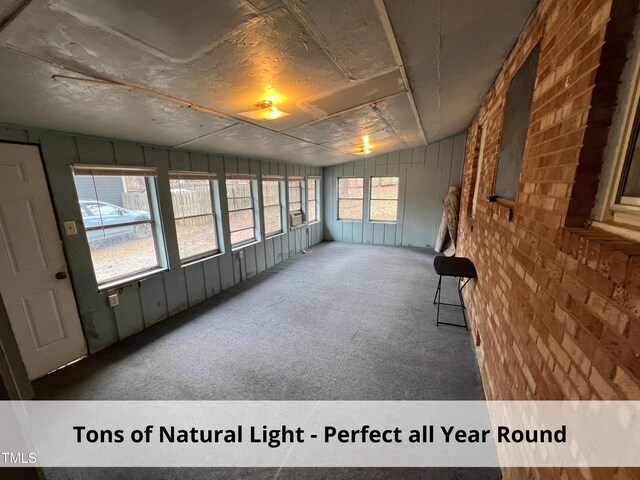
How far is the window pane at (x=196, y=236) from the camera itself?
3350 millimetres

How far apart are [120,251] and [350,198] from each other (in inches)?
206

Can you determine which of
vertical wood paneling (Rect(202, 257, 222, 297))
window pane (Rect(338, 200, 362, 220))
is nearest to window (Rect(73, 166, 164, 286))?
vertical wood paneling (Rect(202, 257, 222, 297))

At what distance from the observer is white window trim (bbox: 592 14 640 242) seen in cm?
74

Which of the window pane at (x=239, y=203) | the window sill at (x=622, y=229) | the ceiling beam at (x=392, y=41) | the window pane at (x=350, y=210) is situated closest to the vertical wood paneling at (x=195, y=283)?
the window pane at (x=239, y=203)

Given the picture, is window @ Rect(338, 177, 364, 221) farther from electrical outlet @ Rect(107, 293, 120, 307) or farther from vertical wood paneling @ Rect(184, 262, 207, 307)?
electrical outlet @ Rect(107, 293, 120, 307)

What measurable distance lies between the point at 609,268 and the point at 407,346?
84.1 inches

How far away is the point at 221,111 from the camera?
212 centimetres

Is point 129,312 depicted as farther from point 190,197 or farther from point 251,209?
point 251,209

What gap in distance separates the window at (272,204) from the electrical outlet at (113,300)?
263 centimetres

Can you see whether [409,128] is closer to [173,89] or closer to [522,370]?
[173,89]

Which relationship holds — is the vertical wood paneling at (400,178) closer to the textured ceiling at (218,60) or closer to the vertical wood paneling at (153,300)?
the textured ceiling at (218,60)

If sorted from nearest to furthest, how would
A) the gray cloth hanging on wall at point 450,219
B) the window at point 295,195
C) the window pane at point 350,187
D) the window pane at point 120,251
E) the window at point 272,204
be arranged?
the window pane at point 120,251
the window at point 272,204
the gray cloth hanging on wall at point 450,219
the window at point 295,195
the window pane at point 350,187

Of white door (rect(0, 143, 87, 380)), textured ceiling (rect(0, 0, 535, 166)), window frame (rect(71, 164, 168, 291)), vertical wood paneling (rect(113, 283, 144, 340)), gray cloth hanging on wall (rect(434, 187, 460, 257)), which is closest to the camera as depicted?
textured ceiling (rect(0, 0, 535, 166))

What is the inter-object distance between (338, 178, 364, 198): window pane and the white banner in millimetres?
5391
